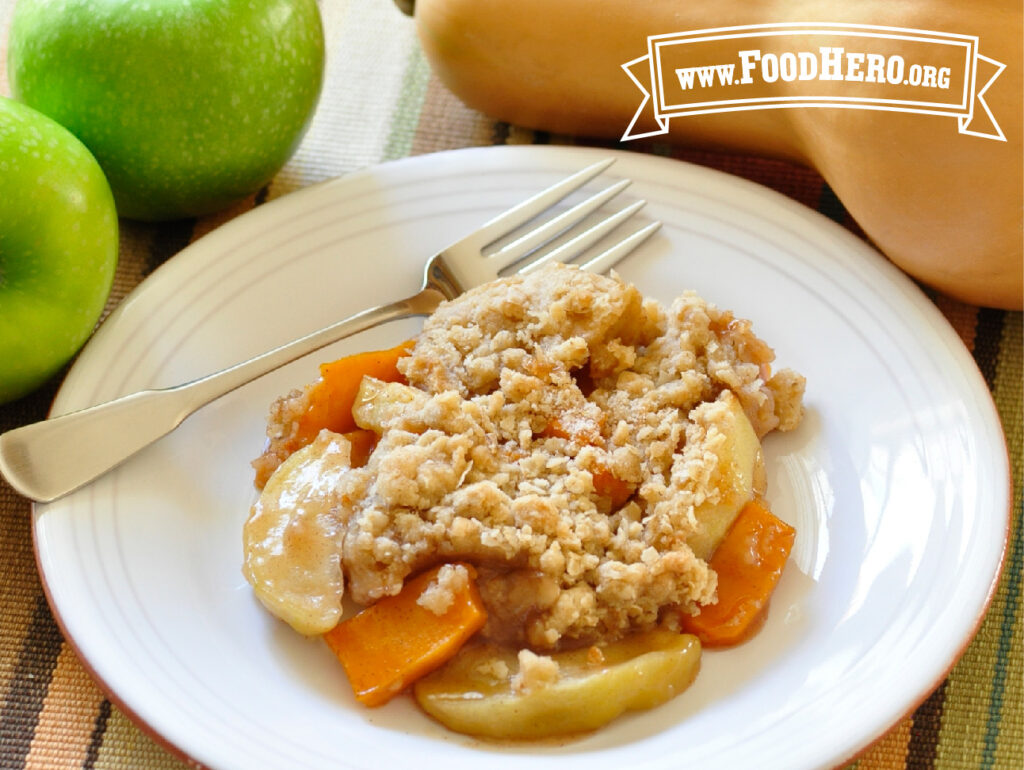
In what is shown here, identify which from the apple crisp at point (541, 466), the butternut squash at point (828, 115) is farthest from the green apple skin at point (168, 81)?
the apple crisp at point (541, 466)

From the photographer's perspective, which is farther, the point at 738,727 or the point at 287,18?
the point at 287,18

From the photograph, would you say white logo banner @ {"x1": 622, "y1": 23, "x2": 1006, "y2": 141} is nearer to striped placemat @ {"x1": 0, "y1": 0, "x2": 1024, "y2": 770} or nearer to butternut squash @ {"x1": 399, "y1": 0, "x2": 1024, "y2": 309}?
butternut squash @ {"x1": 399, "y1": 0, "x2": 1024, "y2": 309}

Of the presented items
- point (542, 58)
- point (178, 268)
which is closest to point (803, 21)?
point (542, 58)

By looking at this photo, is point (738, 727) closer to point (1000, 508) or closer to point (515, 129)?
point (1000, 508)

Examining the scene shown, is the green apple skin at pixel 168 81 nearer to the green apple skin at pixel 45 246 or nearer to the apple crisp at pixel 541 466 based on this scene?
the green apple skin at pixel 45 246

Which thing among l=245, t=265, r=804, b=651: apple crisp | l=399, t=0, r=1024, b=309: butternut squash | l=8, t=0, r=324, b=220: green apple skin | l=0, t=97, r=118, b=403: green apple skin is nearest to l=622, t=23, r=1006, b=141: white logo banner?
l=399, t=0, r=1024, b=309: butternut squash

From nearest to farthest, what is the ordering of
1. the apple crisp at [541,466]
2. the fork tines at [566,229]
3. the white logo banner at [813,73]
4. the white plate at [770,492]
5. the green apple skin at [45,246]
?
the white plate at [770,492]
the apple crisp at [541,466]
the green apple skin at [45,246]
the white logo banner at [813,73]
the fork tines at [566,229]

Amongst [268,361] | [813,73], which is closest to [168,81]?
[268,361]
